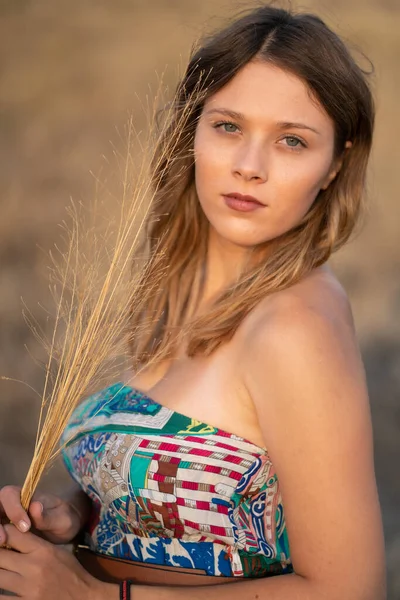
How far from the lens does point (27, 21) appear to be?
705 centimetres

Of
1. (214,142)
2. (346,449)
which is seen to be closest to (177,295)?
(214,142)

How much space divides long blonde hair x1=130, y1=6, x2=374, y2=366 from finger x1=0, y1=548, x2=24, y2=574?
0.50 metres

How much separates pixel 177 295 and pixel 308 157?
59 cm

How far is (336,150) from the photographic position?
6.86 ft

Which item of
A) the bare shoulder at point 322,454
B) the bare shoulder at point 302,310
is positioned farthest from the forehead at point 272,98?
the bare shoulder at point 322,454

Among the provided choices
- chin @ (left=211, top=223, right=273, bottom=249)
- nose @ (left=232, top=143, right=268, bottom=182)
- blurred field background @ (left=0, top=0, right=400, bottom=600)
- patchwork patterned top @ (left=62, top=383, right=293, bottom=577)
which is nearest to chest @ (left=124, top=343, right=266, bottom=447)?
patchwork patterned top @ (left=62, top=383, right=293, bottom=577)

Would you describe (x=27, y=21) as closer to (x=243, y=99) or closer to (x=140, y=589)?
(x=243, y=99)

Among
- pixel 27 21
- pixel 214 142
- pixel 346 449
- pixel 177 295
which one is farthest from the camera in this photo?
pixel 27 21

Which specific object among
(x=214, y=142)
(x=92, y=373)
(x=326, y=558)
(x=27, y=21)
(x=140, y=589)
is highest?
(x=27, y=21)

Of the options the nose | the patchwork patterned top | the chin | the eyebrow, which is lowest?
the patchwork patterned top

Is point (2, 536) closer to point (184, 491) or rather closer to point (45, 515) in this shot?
point (45, 515)

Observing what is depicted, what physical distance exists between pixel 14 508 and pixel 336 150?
3.44 feet

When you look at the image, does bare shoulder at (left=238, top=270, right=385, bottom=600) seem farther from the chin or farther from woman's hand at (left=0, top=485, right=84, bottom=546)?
woman's hand at (left=0, top=485, right=84, bottom=546)

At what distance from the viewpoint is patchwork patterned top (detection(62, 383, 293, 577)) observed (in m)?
1.86
